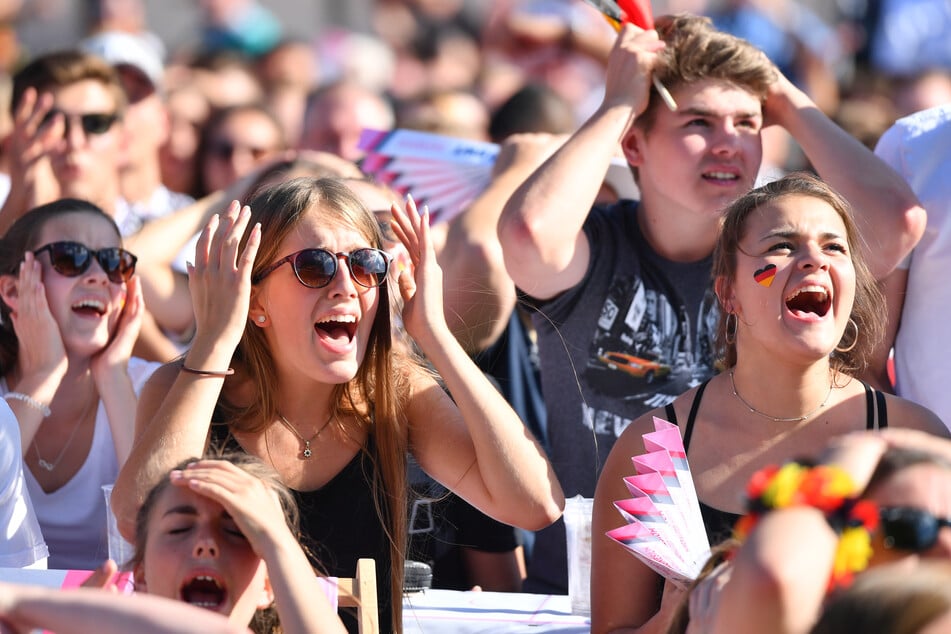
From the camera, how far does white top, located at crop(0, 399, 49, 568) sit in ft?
10.2

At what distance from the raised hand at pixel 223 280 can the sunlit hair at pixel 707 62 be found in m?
1.46

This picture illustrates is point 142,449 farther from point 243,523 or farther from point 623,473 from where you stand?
point 623,473

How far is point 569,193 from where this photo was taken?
142 inches

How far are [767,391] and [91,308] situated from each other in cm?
201

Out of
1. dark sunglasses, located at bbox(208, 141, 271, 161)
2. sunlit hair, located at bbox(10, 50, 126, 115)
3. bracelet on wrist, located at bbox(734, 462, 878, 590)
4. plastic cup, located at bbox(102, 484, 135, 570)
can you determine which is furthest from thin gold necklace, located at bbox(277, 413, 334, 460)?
dark sunglasses, located at bbox(208, 141, 271, 161)

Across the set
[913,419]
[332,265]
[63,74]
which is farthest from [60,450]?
[913,419]

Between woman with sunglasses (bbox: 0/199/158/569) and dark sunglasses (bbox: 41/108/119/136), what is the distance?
1.05 metres

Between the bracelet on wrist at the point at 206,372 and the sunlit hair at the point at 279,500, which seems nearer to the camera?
the sunlit hair at the point at 279,500

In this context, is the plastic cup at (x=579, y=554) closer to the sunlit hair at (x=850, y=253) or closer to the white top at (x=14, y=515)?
the sunlit hair at (x=850, y=253)

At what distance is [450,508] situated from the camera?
3.71m

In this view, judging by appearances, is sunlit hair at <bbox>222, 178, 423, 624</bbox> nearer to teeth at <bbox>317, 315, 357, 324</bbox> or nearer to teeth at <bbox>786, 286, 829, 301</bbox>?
teeth at <bbox>317, 315, 357, 324</bbox>

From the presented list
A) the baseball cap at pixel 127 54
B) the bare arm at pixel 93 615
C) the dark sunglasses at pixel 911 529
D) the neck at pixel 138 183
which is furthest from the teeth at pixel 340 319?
the baseball cap at pixel 127 54

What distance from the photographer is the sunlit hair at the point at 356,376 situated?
3.01m

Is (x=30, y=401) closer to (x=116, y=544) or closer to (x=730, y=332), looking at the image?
(x=116, y=544)
